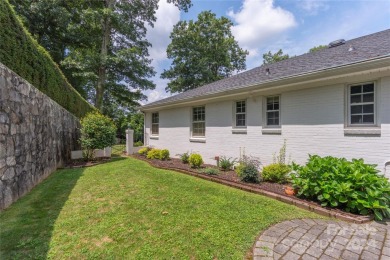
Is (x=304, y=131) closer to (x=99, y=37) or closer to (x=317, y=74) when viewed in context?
(x=317, y=74)

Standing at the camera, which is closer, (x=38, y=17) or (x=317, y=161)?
(x=317, y=161)

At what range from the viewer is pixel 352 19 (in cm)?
747

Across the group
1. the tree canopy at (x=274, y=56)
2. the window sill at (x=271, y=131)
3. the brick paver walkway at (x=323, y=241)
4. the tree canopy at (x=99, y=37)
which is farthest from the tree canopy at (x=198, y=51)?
the brick paver walkway at (x=323, y=241)

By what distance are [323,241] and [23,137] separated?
19.4 feet

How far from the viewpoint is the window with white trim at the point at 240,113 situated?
738cm

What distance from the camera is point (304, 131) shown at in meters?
5.64

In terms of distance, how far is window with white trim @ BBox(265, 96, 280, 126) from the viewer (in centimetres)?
640

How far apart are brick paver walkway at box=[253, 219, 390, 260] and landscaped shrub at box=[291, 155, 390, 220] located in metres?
0.34

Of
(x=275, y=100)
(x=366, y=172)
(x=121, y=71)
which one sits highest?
(x=121, y=71)

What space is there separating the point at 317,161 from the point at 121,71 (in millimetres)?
17375

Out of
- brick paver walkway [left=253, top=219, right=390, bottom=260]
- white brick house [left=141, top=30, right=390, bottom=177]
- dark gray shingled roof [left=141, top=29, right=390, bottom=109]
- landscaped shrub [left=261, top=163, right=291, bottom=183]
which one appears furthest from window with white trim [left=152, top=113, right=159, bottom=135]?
brick paver walkway [left=253, top=219, right=390, bottom=260]

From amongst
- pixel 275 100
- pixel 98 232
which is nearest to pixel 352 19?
pixel 275 100

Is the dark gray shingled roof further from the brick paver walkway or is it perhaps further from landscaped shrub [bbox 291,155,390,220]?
the brick paver walkway

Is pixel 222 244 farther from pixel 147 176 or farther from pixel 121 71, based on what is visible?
pixel 121 71
